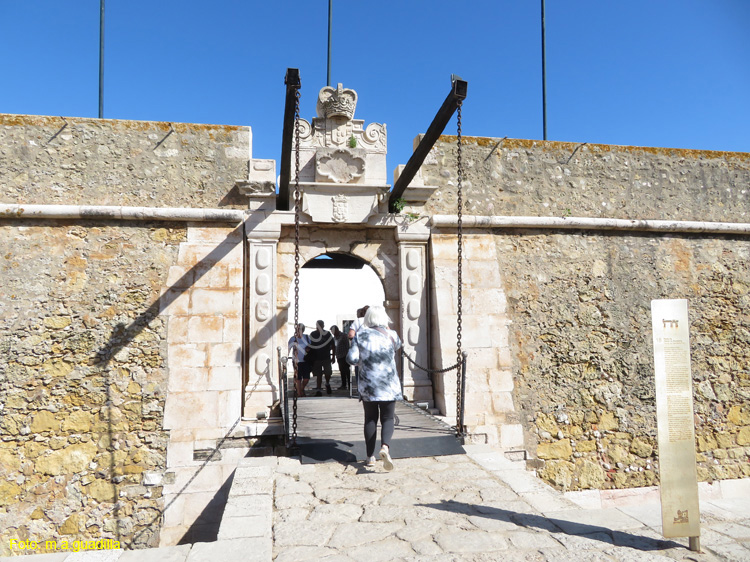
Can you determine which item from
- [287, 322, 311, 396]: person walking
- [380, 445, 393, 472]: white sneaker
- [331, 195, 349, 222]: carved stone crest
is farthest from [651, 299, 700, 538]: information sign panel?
[287, 322, 311, 396]: person walking

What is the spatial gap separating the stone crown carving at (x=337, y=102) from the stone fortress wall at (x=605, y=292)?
47.4 inches

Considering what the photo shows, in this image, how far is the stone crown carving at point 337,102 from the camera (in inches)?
258

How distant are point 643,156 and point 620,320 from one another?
2.36 m

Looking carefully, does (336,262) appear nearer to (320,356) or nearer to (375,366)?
(320,356)

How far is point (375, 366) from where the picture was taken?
453cm

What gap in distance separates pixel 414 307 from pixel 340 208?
4.95 ft

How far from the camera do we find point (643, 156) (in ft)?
24.8

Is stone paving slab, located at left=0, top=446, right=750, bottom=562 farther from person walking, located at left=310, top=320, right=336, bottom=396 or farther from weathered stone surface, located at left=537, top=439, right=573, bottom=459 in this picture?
person walking, located at left=310, top=320, right=336, bottom=396

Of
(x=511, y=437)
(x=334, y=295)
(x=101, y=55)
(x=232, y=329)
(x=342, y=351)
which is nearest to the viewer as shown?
(x=232, y=329)

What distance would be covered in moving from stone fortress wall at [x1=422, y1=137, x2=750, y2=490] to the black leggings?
241 centimetres

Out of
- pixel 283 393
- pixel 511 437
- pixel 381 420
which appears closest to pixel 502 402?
pixel 511 437

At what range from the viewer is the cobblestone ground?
121 inches

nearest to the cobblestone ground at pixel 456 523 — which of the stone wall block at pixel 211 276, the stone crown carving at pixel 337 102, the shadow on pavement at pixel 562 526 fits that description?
the shadow on pavement at pixel 562 526

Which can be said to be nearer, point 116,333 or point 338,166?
point 116,333
